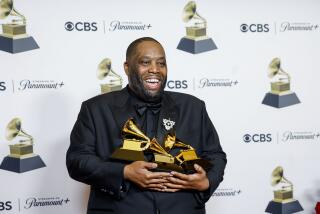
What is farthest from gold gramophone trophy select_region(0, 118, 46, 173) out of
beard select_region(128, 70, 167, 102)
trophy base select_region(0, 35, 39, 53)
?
beard select_region(128, 70, 167, 102)

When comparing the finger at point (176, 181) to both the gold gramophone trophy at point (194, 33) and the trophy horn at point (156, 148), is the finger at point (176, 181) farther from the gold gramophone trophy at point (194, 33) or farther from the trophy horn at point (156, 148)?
the gold gramophone trophy at point (194, 33)

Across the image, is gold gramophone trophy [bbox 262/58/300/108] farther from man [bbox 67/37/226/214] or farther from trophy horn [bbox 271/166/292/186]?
man [bbox 67/37/226/214]

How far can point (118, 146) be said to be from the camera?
5.11ft

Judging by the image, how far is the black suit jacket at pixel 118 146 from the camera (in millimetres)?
1483

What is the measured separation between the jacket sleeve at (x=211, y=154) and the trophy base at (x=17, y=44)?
3.89 feet

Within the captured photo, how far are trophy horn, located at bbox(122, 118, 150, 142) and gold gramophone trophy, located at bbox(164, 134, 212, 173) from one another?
0.28 ft

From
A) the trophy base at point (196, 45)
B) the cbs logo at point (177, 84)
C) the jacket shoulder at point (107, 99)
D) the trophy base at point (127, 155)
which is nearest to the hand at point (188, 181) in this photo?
the trophy base at point (127, 155)

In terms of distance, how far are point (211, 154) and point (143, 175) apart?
1.23ft

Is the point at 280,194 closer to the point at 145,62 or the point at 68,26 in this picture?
the point at 145,62

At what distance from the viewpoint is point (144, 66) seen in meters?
1.65

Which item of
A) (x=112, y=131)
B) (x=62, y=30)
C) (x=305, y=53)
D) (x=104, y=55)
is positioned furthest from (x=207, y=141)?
(x=305, y=53)

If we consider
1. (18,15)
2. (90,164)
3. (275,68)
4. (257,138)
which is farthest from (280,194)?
(18,15)

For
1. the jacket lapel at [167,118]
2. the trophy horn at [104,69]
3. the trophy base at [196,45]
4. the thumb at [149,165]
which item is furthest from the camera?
the trophy base at [196,45]

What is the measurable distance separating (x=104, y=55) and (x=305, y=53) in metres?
1.31
